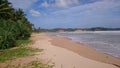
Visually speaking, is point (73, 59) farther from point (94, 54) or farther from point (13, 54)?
point (13, 54)

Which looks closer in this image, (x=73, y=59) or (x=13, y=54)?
(x=73, y=59)

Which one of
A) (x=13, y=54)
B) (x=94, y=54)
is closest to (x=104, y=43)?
(x=94, y=54)

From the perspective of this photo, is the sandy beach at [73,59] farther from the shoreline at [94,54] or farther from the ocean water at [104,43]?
the ocean water at [104,43]

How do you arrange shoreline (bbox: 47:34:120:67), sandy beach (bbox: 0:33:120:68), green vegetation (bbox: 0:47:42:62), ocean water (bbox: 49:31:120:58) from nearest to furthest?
sandy beach (bbox: 0:33:120:68) → shoreline (bbox: 47:34:120:67) → green vegetation (bbox: 0:47:42:62) → ocean water (bbox: 49:31:120:58)

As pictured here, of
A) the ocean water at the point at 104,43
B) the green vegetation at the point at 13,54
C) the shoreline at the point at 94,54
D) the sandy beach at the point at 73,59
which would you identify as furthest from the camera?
the ocean water at the point at 104,43

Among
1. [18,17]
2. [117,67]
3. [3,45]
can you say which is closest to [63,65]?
[117,67]

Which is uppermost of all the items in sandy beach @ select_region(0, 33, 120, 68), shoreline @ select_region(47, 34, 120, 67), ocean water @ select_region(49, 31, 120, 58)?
sandy beach @ select_region(0, 33, 120, 68)

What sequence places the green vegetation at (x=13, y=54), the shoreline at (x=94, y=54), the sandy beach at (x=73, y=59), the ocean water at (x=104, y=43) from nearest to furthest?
1. the sandy beach at (x=73, y=59)
2. the shoreline at (x=94, y=54)
3. the green vegetation at (x=13, y=54)
4. the ocean water at (x=104, y=43)

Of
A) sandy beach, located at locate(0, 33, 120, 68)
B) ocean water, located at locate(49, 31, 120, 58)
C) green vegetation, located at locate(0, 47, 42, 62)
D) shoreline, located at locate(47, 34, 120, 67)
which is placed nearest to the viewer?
sandy beach, located at locate(0, 33, 120, 68)

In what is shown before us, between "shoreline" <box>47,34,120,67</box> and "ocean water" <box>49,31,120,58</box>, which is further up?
"shoreline" <box>47,34,120,67</box>

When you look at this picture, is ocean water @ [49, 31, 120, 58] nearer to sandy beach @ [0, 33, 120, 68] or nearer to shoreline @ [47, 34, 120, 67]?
shoreline @ [47, 34, 120, 67]

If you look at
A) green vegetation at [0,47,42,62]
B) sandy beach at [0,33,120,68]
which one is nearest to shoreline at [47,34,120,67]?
sandy beach at [0,33,120,68]

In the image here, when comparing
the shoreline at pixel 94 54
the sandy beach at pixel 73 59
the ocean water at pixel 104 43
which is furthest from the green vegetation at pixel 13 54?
the ocean water at pixel 104 43

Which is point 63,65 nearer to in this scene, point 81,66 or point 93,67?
point 81,66
